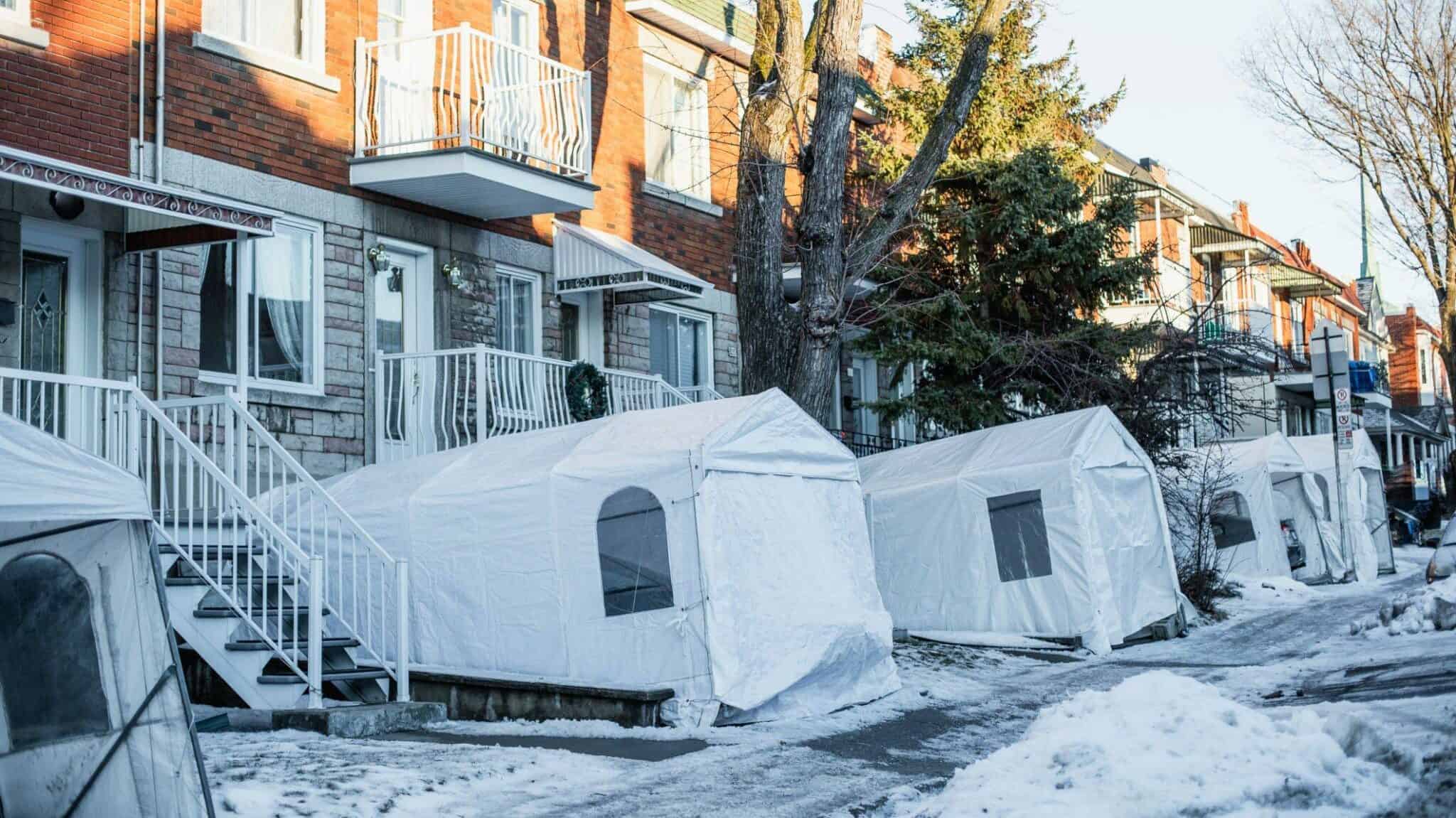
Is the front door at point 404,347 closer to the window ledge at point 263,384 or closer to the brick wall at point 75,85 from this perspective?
the window ledge at point 263,384

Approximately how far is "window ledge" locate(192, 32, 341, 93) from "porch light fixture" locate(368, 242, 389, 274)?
1519 mm

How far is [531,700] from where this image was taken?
412 inches

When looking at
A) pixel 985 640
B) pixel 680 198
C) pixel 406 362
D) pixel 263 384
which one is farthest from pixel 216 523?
pixel 680 198

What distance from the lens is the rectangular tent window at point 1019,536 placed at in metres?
15.1

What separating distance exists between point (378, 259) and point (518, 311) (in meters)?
2.44

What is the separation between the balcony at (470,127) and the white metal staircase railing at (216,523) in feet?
12.1

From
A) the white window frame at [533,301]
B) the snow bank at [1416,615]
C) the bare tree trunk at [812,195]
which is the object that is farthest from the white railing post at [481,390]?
the snow bank at [1416,615]

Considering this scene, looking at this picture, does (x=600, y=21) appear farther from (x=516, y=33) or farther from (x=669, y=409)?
(x=669, y=409)

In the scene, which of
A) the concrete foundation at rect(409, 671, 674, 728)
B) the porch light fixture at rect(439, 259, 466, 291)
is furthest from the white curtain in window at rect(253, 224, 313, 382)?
the concrete foundation at rect(409, 671, 674, 728)

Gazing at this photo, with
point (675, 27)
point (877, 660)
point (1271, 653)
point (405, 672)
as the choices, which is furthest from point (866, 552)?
point (675, 27)

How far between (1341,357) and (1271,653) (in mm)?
7670

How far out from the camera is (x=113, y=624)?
6.66 meters

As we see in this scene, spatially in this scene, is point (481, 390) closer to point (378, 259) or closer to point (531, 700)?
point (378, 259)

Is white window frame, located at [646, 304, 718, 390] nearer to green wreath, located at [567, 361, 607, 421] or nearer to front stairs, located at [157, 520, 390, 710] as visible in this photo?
green wreath, located at [567, 361, 607, 421]
